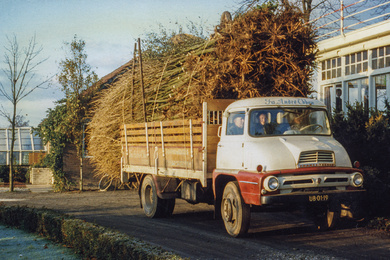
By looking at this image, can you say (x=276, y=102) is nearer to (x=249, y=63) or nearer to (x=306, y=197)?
(x=249, y=63)

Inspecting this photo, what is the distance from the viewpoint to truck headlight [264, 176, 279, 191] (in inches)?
312

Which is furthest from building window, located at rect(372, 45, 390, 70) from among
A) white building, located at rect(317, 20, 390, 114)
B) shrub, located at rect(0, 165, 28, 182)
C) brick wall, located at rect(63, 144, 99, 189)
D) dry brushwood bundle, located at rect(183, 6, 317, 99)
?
shrub, located at rect(0, 165, 28, 182)

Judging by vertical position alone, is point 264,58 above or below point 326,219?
→ above

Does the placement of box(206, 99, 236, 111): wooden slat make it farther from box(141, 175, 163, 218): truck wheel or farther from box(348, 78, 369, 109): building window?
box(348, 78, 369, 109): building window

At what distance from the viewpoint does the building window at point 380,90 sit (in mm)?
14861

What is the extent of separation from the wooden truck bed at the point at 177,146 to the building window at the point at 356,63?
734cm

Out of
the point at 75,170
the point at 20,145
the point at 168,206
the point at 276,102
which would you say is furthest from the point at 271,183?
the point at 20,145

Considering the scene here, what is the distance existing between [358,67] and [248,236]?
9090 millimetres

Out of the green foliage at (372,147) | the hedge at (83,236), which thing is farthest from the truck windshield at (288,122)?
the hedge at (83,236)

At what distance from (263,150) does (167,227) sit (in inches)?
127

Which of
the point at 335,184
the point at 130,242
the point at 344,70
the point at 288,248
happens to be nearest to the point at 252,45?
the point at 335,184

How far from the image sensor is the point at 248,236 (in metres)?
8.92

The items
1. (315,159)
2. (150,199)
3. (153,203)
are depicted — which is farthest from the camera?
(150,199)

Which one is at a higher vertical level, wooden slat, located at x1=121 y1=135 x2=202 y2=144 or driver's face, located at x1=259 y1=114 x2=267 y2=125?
driver's face, located at x1=259 y1=114 x2=267 y2=125
